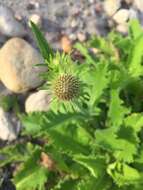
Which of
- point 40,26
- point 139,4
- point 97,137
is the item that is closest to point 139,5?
point 139,4

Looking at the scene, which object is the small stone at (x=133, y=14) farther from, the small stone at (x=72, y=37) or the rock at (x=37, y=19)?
the rock at (x=37, y=19)

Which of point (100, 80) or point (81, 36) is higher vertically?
point (81, 36)

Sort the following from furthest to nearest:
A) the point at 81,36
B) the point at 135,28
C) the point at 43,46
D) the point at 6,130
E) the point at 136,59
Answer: the point at 81,36
the point at 6,130
the point at 135,28
the point at 136,59
the point at 43,46

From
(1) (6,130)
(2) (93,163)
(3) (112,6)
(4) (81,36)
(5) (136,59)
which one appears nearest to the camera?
(2) (93,163)

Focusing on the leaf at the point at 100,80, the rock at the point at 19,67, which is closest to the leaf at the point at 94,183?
the leaf at the point at 100,80

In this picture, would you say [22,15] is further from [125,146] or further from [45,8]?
[125,146]

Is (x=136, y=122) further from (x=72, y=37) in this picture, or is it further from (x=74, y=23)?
(x=74, y=23)
